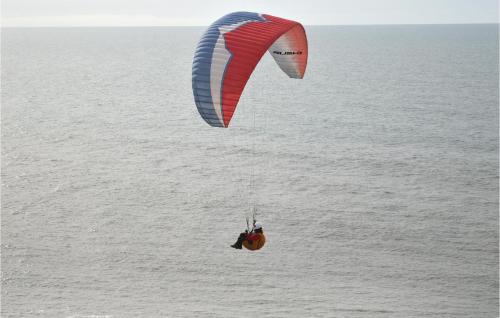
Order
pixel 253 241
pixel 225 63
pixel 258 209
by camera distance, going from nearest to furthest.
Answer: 1. pixel 225 63
2. pixel 253 241
3. pixel 258 209

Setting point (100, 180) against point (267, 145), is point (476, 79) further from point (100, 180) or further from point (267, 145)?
point (100, 180)

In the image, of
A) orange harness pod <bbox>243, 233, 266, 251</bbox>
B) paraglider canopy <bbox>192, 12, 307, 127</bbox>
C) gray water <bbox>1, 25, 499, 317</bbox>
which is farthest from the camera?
gray water <bbox>1, 25, 499, 317</bbox>

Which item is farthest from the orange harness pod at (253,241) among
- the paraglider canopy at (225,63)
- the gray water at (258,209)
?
the gray water at (258,209)

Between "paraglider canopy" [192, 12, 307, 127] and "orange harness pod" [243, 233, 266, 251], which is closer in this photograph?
"paraglider canopy" [192, 12, 307, 127]

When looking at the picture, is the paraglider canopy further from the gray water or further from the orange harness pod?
the gray water

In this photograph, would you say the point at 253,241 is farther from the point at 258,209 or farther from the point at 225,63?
the point at 258,209

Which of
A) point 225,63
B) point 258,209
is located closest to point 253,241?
point 225,63

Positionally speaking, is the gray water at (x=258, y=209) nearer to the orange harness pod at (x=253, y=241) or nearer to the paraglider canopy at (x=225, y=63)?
the orange harness pod at (x=253, y=241)

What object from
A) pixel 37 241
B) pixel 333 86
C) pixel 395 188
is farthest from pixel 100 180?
pixel 333 86

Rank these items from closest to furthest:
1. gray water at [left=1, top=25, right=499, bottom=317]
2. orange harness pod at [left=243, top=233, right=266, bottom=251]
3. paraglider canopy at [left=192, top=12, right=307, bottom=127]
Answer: paraglider canopy at [left=192, top=12, right=307, bottom=127] < orange harness pod at [left=243, top=233, right=266, bottom=251] < gray water at [left=1, top=25, right=499, bottom=317]

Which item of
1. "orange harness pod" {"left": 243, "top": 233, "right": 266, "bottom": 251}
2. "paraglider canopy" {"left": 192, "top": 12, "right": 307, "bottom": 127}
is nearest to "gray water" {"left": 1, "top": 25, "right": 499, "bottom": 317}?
"orange harness pod" {"left": 243, "top": 233, "right": 266, "bottom": 251}
